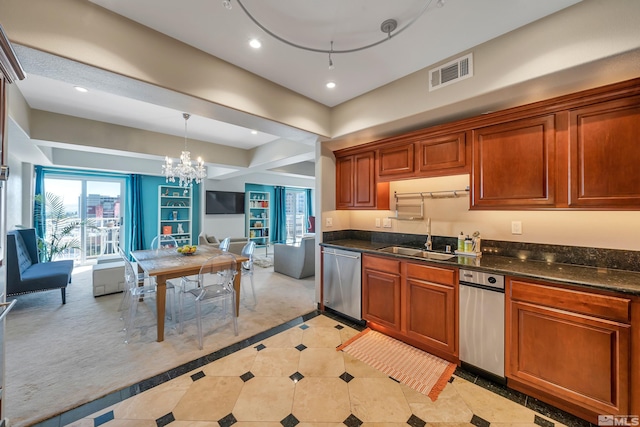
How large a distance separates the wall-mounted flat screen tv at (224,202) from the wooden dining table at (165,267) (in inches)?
152

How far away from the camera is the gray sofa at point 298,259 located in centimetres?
475

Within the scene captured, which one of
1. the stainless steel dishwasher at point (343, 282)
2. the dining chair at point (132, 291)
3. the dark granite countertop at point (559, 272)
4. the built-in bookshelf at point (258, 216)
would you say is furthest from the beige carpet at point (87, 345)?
the built-in bookshelf at point (258, 216)

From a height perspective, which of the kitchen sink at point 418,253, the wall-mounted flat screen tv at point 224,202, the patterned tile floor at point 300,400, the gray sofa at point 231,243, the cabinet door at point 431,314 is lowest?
the patterned tile floor at point 300,400

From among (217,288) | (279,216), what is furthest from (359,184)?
(279,216)

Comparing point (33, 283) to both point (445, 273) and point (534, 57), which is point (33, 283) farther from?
point (534, 57)

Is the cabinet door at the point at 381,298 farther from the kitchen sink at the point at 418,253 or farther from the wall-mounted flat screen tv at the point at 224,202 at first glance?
the wall-mounted flat screen tv at the point at 224,202

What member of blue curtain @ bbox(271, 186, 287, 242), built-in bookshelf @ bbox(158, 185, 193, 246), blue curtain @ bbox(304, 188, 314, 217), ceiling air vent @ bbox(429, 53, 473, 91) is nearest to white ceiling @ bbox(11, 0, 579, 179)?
ceiling air vent @ bbox(429, 53, 473, 91)

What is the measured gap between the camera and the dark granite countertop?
59.4 inches

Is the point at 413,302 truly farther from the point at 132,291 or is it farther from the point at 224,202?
the point at 224,202

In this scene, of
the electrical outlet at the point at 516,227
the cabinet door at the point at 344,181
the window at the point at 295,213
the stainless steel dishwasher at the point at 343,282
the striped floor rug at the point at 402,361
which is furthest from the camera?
the window at the point at 295,213

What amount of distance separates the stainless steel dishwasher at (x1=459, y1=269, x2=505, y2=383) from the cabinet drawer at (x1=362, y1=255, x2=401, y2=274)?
62 cm

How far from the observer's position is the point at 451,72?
2137 millimetres

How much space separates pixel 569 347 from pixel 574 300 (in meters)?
0.32

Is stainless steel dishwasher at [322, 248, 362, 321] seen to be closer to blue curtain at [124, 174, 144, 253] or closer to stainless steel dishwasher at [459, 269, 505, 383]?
stainless steel dishwasher at [459, 269, 505, 383]
